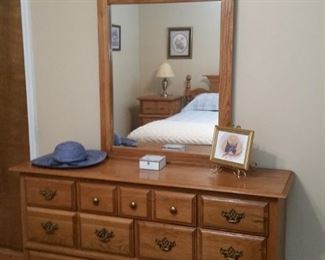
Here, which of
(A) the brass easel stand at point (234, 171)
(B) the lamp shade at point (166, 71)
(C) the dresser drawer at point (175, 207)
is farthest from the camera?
(B) the lamp shade at point (166, 71)

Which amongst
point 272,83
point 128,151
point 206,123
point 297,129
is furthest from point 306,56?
point 128,151

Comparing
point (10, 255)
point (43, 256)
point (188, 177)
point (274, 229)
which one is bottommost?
point (10, 255)

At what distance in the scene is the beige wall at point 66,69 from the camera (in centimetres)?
258

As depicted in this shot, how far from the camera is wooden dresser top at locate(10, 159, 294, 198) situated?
196 centimetres

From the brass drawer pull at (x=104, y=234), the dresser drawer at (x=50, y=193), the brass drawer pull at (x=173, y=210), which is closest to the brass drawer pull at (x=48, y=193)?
the dresser drawer at (x=50, y=193)

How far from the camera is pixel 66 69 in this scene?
266cm

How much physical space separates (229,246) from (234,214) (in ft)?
0.50

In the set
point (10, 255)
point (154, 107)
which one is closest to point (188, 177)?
point (154, 107)

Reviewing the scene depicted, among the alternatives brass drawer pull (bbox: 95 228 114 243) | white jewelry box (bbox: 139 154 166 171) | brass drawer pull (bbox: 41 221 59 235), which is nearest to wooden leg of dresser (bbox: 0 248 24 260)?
brass drawer pull (bbox: 41 221 59 235)

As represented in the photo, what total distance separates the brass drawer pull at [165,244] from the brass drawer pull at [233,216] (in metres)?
0.29

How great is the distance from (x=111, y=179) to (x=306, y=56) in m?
1.13

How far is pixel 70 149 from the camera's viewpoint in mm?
2334

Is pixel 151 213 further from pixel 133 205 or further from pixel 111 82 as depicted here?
pixel 111 82

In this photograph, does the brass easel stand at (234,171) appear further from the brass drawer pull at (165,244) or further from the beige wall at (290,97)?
the brass drawer pull at (165,244)
